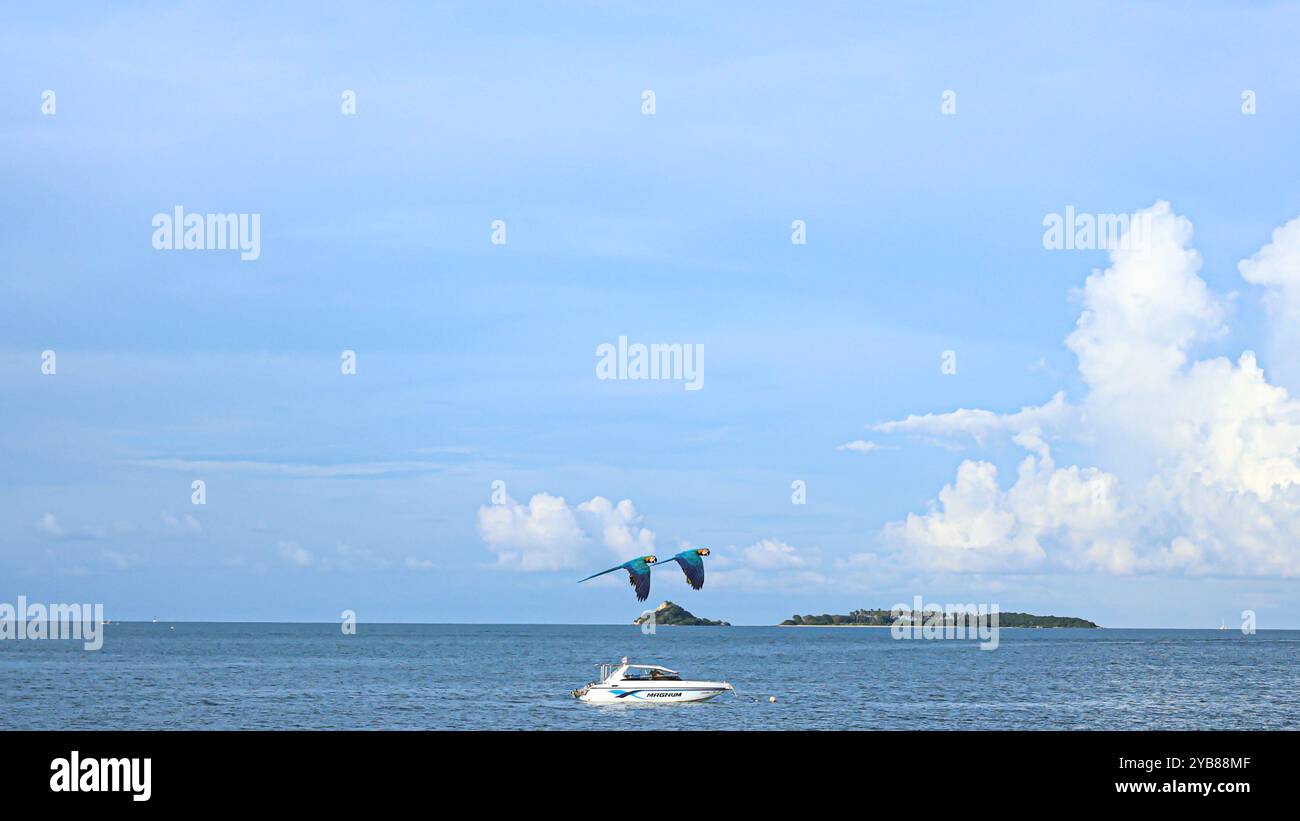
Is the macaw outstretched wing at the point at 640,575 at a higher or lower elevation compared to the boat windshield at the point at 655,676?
higher

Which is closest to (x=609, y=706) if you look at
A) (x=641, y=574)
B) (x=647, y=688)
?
(x=647, y=688)

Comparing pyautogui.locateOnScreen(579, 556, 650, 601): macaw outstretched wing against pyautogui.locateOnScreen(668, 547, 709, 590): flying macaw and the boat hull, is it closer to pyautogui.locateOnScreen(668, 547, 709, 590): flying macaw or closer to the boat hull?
pyautogui.locateOnScreen(668, 547, 709, 590): flying macaw

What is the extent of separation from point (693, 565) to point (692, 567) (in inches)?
7.9

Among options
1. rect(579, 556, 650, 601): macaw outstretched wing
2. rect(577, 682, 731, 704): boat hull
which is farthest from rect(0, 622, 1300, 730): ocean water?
rect(579, 556, 650, 601): macaw outstretched wing

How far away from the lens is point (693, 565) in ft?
162

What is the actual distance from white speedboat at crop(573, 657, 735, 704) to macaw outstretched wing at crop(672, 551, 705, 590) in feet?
103

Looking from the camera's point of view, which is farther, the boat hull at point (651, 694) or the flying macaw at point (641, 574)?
the boat hull at point (651, 694)

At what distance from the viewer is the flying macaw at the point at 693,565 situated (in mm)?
47700

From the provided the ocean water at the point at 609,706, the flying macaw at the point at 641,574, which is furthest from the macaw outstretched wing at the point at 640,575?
the ocean water at the point at 609,706

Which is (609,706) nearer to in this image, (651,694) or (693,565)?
(651,694)

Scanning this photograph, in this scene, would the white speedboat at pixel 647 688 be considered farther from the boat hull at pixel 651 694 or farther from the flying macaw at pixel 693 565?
the flying macaw at pixel 693 565
